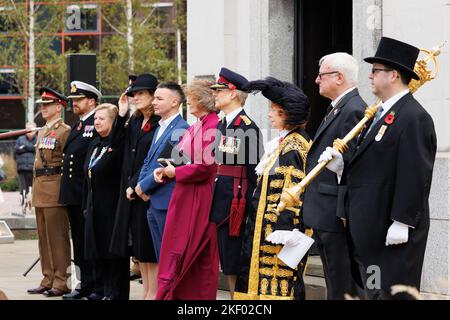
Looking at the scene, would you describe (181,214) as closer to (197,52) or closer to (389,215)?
(389,215)

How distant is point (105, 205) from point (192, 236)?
1632 millimetres

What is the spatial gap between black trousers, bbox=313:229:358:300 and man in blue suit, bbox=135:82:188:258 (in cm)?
267

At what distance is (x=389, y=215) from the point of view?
6.93 m

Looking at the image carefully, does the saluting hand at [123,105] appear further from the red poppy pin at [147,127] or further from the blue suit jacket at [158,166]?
the blue suit jacket at [158,166]

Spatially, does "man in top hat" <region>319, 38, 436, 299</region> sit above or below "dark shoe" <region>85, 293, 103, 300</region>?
above

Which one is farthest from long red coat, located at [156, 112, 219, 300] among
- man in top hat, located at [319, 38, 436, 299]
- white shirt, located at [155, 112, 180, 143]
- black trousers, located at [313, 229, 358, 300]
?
man in top hat, located at [319, 38, 436, 299]

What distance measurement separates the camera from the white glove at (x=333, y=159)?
23.1 feet

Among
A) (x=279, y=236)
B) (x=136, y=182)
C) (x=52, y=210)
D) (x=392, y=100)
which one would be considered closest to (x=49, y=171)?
(x=52, y=210)

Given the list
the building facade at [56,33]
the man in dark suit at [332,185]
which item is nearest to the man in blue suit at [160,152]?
the man in dark suit at [332,185]

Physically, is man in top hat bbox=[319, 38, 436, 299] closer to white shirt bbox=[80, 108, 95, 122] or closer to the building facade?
white shirt bbox=[80, 108, 95, 122]

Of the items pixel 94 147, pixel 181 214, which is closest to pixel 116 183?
pixel 94 147

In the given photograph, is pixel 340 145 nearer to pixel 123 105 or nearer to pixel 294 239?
pixel 294 239

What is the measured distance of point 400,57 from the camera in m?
7.05

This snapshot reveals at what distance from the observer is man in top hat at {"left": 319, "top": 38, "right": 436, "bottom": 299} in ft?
22.2
